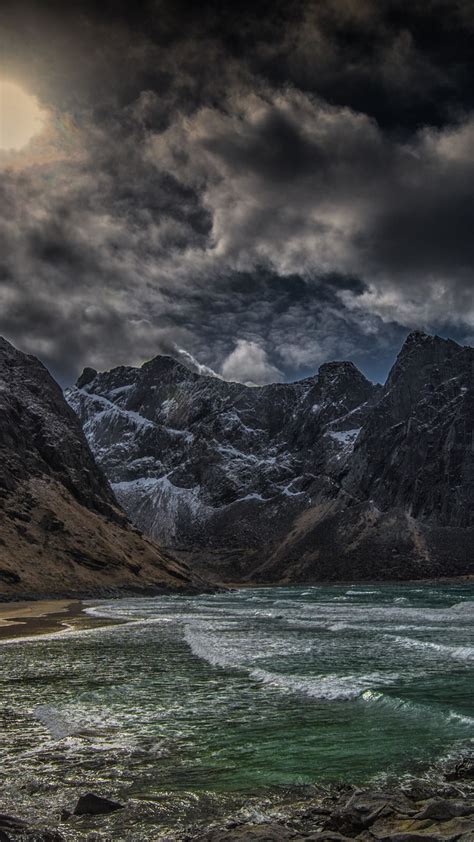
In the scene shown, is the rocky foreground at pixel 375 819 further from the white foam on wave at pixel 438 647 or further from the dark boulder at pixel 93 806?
the white foam on wave at pixel 438 647

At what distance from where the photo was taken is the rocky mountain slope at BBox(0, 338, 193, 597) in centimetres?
11838

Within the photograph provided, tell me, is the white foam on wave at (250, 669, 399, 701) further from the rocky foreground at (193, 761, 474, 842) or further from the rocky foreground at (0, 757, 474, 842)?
the rocky foreground at (0, 757, 474, 842)

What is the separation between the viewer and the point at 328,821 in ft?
33.4

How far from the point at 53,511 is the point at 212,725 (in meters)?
129

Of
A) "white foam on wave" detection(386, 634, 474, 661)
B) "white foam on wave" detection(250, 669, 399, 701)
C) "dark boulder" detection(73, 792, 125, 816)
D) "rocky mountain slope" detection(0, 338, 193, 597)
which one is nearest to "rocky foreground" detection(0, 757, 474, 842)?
"dark boulder" detection(73, 792, 125, 816)

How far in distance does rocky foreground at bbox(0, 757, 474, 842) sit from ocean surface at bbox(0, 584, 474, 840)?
185 mm

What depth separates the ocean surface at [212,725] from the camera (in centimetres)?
1192

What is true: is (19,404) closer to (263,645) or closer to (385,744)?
(263,645)

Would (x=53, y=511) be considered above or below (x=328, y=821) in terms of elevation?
above

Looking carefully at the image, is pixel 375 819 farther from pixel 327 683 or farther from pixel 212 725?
pixel 327 683

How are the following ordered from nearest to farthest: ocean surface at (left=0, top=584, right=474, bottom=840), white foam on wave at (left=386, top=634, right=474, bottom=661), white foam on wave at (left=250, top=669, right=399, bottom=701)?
ocean surface at (left=0, top=584, right=474, bottom=840)
white foam on wave at (left=250, top=669, right=399, bottom=701)
white foam on wave at (left=386, top=634, right=474, bottom=661)

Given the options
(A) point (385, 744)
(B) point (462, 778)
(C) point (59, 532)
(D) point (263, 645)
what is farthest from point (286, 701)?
(C) point (59, 532)

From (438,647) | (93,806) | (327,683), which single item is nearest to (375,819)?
(93,806)

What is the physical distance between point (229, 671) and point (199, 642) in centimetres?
1090
